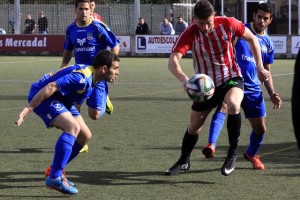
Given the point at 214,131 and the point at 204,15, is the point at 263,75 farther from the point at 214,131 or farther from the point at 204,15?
the point at 204,15

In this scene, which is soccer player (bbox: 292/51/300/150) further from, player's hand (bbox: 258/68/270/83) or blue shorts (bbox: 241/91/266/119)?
blue shorts (bbox: 241/91/266/119)

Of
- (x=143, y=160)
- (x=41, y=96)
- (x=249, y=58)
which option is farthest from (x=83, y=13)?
(x=41, y=96)

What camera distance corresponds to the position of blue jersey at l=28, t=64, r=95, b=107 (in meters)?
7.14

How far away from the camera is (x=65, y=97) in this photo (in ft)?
24.7

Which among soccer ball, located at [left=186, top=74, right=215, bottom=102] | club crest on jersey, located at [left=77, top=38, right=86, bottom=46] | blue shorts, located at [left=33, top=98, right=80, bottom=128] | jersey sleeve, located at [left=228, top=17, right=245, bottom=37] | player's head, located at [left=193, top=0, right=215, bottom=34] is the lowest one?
blue shorts, located at [left=33, top=98, right=80, bottom=128]

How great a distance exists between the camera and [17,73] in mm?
24688

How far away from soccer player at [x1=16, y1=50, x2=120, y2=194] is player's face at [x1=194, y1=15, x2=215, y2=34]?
902mm

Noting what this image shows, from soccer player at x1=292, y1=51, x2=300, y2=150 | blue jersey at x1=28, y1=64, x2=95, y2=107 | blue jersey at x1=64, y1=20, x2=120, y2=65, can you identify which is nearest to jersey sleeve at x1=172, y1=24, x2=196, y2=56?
blue jersey at x1=28, y1=64, x2=95, y2=107

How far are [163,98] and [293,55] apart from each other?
51.8 feet

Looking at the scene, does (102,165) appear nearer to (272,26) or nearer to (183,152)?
(183,152)

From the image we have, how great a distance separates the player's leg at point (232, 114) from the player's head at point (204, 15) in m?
0.64

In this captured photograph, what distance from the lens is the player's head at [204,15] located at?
7.56 meters

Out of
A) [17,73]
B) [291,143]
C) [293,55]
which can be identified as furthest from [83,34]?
[293,55]

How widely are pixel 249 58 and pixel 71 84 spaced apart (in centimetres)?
236
